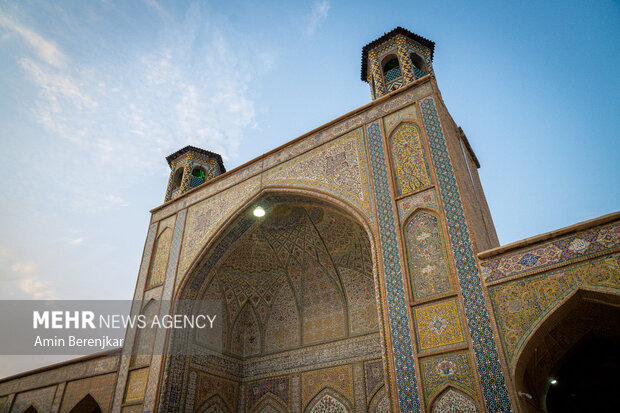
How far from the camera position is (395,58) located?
26.6ft

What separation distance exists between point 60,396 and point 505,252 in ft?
29.1

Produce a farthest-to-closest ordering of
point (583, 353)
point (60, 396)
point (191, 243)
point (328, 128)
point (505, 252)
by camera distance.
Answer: point (60, 396) → point (191, 243) → point (328, 128) → point (583, 353) → point (505, 252)

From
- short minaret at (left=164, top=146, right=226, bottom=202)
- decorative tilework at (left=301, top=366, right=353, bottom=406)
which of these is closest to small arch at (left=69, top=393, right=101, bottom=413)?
decorative tilework at (left=301, top=366, right=353, bottom=406)

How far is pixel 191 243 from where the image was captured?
316 inches

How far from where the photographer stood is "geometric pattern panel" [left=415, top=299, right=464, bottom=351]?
14.3 ft

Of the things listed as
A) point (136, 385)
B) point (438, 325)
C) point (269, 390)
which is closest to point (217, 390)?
point (269, 390)

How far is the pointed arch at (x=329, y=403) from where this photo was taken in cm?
706

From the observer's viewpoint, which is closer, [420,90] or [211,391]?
[420,90]

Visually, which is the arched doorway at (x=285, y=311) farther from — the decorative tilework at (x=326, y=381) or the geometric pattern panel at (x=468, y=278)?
the geometric pattern panel at (x=468, y=278)

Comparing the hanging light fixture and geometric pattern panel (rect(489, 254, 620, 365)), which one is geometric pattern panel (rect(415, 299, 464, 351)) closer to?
geometric pattern panel (rect(489, 254, 620, 365))


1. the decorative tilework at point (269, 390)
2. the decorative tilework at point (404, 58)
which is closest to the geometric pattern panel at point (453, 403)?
the decorative tilework at point (269, 390)

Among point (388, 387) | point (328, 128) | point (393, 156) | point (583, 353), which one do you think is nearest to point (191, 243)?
point (328, 128)

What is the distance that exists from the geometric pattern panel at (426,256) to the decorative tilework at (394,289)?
0.17m

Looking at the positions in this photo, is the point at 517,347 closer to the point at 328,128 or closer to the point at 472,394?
the point at 472,394
